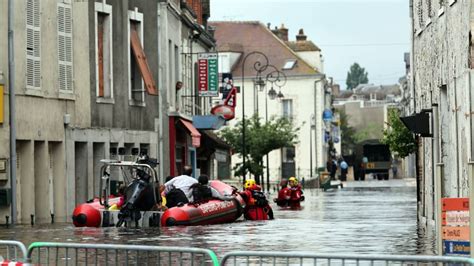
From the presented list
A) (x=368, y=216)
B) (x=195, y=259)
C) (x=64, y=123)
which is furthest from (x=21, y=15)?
(x=195, y=259)

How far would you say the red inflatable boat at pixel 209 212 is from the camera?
2912 centimetres

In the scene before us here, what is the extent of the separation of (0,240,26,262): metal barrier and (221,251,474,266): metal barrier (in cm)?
186

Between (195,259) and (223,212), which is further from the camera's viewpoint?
(223,212)

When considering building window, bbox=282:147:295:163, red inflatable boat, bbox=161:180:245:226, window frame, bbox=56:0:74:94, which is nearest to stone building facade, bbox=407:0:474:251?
red inflatable boat, bbox=161:180:245:226

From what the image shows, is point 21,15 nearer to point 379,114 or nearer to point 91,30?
point 91,30

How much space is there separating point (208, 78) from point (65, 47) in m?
16.5

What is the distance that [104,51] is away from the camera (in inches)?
1618

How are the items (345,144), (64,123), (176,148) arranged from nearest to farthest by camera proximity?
(64,123) → (176,148) → (345,144)

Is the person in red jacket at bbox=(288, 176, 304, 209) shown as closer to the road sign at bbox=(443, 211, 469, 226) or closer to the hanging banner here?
the hanging banner

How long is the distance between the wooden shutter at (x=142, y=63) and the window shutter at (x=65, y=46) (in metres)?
4.88

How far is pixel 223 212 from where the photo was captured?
31.4 m

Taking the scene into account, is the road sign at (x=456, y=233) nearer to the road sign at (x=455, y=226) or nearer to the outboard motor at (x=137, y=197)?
the road sign at (x=455, y=226)

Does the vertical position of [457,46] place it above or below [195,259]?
above

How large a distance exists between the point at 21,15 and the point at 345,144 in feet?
416
